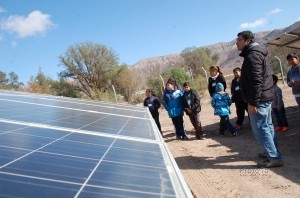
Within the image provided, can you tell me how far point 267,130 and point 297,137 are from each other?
252 centimetres

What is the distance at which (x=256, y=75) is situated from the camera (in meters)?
5.29

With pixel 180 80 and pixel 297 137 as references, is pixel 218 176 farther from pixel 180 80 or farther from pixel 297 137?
pixel 180 80

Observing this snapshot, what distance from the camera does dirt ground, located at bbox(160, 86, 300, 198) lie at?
4.89 metres

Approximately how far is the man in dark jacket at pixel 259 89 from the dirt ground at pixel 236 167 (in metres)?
0.39

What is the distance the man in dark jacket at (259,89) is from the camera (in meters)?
5.32

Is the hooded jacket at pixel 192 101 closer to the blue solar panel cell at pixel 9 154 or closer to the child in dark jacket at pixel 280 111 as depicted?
the child in dark jacket at pixel 280 111

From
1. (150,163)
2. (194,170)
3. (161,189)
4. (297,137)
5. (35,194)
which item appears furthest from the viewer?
(297,137)

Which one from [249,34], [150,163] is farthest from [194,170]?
[150,163]

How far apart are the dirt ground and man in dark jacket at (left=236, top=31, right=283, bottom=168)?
0.39 meters

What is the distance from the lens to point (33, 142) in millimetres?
3217

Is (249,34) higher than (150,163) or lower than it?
higher

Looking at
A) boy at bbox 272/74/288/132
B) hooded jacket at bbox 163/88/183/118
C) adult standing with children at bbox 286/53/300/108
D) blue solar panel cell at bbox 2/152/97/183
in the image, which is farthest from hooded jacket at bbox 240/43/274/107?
hooded jacket at bbox 163/88/183/118

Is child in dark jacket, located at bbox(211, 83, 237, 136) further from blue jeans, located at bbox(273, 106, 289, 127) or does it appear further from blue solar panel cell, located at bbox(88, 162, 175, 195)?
blue solar panel cell, located at bbox(88, 162, 175, 195)

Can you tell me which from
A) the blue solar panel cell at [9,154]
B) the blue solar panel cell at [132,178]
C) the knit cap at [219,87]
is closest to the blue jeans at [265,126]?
the blue solar panel cell at [132,178]
